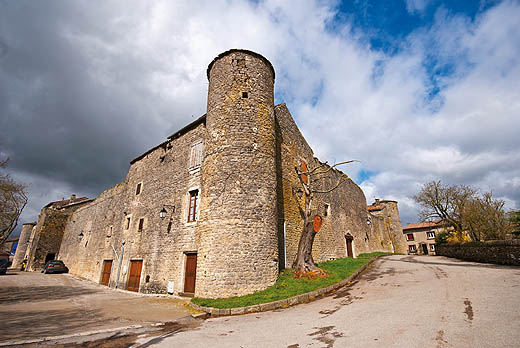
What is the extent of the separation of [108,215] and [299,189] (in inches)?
642

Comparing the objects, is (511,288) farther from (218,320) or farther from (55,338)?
(55,338)

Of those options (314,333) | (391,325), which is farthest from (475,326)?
(314,333)

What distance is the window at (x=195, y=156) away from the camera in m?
13.4

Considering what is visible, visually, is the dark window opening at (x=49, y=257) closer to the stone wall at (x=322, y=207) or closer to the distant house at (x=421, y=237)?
the stone wall at (x=322, y=207)

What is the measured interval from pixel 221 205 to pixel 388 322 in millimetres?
6878

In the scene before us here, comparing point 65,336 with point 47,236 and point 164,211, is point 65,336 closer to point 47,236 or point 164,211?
point 164,211

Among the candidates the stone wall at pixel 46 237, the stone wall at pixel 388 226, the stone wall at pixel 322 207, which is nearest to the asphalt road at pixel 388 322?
the stone wall at pixel 322 207

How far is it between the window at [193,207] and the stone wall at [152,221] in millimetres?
250

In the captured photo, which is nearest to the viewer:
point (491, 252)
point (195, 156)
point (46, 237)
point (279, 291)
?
point (279, 291)

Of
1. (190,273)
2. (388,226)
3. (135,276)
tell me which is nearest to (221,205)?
(190,273)

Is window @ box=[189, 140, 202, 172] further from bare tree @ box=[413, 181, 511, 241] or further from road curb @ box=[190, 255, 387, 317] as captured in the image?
bare tree @ box=[413, 181, 511, 241]

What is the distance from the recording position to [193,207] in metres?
12.7

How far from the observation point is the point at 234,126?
1129 centimetres

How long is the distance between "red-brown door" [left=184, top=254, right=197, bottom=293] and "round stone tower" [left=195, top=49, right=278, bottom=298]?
183 cm
